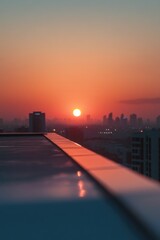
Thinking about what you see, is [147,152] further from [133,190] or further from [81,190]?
[133,190]

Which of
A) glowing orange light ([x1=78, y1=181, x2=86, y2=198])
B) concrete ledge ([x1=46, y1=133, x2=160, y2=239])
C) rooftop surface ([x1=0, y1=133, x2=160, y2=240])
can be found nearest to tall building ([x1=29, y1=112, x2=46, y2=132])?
concrete ledge ([x1=46, y1=133, x2=160, y2=239])

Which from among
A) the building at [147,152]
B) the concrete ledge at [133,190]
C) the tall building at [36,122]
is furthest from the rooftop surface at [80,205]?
the building at [147,152]

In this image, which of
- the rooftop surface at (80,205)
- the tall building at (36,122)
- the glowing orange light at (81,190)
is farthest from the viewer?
the tall building at (36,122)

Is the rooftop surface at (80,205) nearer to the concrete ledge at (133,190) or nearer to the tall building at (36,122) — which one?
the concrete ledge at (133,190)

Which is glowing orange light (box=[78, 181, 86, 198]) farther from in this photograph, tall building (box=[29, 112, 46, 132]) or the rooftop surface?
tall building (box=[29, 112, 46, 132])

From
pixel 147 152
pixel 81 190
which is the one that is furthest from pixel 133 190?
pixel 147 152

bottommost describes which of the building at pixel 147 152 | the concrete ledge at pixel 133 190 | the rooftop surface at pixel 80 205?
the building at pixel 147 152
